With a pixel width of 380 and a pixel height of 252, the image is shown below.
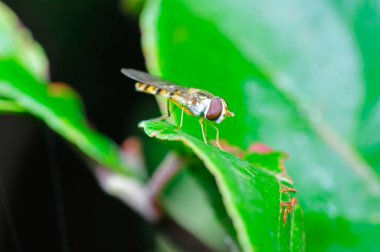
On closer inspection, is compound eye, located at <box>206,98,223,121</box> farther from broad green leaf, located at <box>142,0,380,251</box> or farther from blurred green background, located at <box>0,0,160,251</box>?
blurred green background, located at <box>0,0,160,251</box>

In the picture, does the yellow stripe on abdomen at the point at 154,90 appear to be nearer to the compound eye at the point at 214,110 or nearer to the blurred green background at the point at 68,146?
the compound eye at the point at 214,110

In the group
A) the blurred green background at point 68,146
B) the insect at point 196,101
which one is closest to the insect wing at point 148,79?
the insect at point 196,101

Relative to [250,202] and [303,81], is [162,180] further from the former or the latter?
[250,202]

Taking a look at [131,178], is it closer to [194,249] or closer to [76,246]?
[194,249]

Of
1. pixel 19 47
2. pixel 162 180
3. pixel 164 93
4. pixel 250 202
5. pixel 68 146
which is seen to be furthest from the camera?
pixel 68 146

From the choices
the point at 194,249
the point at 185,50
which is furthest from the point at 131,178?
the point at 185,50

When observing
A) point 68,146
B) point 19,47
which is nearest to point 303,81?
point 19,47
